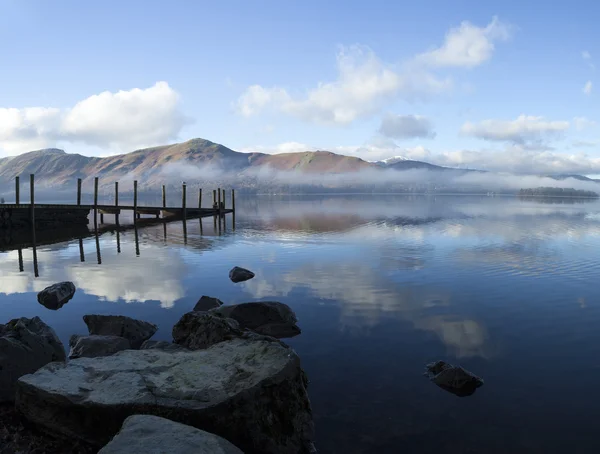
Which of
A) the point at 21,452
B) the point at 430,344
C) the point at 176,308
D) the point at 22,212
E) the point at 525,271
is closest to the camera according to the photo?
the point at 21,452

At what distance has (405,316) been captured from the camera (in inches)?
611

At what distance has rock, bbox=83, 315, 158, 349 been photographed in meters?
12.8

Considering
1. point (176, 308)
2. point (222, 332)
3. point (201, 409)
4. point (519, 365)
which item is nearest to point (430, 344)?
point (519, 365)

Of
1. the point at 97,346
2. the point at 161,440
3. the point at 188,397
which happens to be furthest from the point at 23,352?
the point at 161,440

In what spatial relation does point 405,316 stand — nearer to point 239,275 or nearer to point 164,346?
point 164,346

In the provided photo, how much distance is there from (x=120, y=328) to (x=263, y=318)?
14.4ft

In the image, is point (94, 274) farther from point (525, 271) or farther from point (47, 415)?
point (525, 271)

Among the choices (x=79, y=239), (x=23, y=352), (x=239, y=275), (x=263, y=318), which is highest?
(x=23, y=352)

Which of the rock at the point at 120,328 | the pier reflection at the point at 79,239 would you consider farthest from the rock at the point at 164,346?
the pier reflection at the point at 79,239

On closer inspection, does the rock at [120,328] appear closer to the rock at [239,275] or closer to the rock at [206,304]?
the rock at [206,304]

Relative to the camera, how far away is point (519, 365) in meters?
11.4

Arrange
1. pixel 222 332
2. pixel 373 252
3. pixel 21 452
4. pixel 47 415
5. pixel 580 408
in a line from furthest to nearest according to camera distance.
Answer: pixel 373 252 < pixel 222 332 < pixel 580 408 < pixel 47 415 < pixel 21 452

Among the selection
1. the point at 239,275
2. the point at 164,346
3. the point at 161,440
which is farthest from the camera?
the point at 239,275

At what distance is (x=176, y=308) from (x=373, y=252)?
17.6 meters
